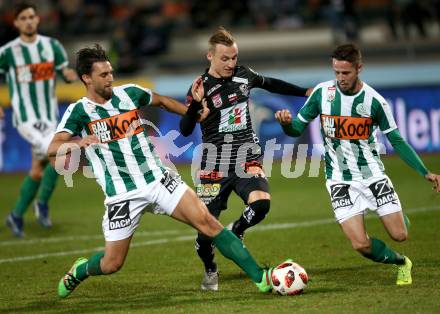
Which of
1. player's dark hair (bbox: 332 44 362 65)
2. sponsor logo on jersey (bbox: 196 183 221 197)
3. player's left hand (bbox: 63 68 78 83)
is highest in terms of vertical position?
player's left hand (bbox: 63 68 78 83)

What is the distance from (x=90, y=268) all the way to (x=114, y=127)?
48.4 inches

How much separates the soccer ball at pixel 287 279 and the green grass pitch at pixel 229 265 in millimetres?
82

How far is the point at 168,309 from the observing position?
7027mm

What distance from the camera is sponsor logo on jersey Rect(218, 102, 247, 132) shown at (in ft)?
27.2

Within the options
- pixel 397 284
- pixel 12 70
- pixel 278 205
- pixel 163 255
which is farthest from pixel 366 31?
pixel 397 284

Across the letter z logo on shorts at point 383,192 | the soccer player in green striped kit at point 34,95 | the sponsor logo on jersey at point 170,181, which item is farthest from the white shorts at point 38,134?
the letter z logo on shorts at point 383,192

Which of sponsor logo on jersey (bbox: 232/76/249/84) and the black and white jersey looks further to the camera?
sponsor logo on jersey (bbox: 232/76/249/84)

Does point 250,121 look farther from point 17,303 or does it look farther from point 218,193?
point 17,303

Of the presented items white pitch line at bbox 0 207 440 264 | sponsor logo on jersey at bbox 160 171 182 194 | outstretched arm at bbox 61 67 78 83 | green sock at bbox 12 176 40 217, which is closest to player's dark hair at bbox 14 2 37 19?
outstretched arm at bbox 61 67 78 83

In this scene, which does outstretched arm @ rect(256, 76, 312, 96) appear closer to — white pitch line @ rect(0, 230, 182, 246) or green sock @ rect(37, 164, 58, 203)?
white pitch line @ rect(0, 230, 182, 246)

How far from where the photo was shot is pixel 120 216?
730 cm

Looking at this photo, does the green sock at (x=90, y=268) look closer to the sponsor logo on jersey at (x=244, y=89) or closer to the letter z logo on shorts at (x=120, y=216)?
the letter z logo on shorts at (x=120, y=216)

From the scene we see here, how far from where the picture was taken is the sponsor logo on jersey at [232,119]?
8.30 meters

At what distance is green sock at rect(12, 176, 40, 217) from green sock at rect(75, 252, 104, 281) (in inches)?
172
